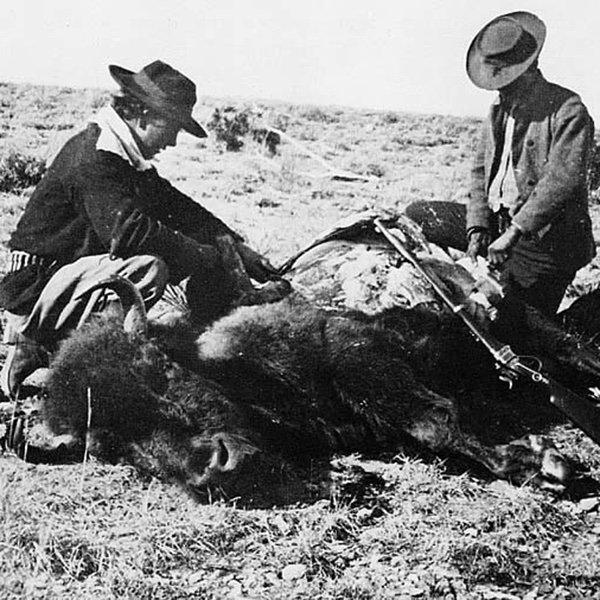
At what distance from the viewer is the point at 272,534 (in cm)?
346

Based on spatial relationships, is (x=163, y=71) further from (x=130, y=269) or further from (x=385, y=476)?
(x=385, y=476)

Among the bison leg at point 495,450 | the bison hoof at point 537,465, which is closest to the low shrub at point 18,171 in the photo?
the bison leg at point 495,450

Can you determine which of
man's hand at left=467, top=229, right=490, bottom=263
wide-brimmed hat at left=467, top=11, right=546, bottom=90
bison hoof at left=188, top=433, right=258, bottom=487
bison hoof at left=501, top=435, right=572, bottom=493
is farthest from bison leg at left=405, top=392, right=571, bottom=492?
wide-brimmed hat at left=467, top=11, right=546, bottom=90

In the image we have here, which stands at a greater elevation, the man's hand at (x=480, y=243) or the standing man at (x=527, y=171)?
the standing man at (x=527, y=171)

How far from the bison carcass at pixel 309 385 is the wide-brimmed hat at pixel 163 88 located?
1.04m

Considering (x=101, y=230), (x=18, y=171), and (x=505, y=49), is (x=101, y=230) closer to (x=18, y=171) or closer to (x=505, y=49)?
(x=18, y=171)

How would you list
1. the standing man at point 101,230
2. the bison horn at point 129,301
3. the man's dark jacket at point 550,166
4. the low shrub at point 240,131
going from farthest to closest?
1. the low shrub at point 240,131
2. the man's dark jacket at point 550,166
3. the standing man at point 101,230
4. the bison horn at point 129,301

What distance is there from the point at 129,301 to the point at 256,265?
2.84ft

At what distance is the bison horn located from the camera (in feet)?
12.8

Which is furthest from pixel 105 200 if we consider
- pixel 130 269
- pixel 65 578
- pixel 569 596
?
pixel 569 596

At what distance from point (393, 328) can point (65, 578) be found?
6.68 feet

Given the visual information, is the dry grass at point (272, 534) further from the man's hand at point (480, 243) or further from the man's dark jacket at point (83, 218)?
the man's hand at point (480, 243)

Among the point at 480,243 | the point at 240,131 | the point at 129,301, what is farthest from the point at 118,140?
the point at 480,243

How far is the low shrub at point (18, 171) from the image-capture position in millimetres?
4480
